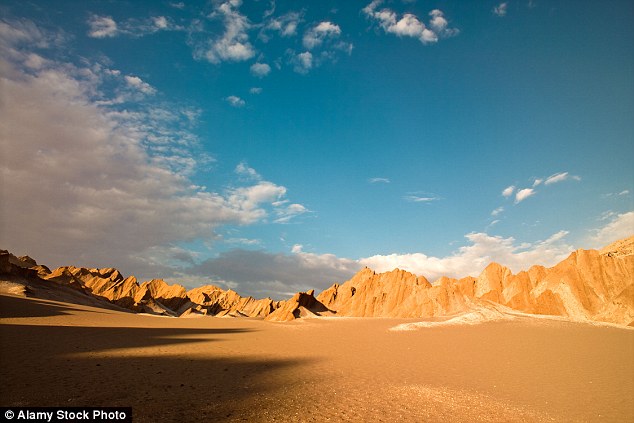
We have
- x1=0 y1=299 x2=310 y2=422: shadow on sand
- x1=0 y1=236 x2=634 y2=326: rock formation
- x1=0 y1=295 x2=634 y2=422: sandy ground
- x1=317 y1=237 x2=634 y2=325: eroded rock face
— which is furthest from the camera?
x1=0 y1=236 x2=634 y2=326: rock formation

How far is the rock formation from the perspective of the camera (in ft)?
181

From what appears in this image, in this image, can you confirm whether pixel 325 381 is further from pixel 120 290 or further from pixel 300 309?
pixel 120 290

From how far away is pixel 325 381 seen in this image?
14750 mm

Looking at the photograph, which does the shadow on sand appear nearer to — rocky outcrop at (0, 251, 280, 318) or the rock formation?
the rock formation

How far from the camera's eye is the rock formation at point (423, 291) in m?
55.1

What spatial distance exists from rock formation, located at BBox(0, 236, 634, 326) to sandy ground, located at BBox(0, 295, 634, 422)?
37098 mm

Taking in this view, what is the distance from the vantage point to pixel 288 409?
1016cm

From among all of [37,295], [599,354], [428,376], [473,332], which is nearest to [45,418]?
[428,376]

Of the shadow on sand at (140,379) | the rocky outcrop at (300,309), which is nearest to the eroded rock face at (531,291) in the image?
the rocky outcrop at (300,309)

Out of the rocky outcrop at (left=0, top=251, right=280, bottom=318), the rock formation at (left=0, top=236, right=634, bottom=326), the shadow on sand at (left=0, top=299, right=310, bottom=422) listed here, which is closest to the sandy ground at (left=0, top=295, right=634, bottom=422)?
the shadow on sand at (left=0, top=299, right=310, bottom=422)

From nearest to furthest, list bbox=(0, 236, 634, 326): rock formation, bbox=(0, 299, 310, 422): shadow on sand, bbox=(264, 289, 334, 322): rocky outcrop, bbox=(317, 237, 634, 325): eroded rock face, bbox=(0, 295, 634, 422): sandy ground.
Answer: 1. bbox=(0, 299, 310, 422): shadow on sand
2. bbox=(0, 295, 634, 422): sandy ground
3. bbox=(317, 237, 634, 325): eroded rock face
4. bbox=(0, 236, 634, 326): rock formation
5. bbox=(264, 289, 334, 322): rocky outcrop

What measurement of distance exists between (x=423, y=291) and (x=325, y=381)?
266 feet

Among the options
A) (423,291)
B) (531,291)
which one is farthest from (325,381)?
(423,291)

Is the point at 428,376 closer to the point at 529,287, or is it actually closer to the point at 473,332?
the point at 473,332
